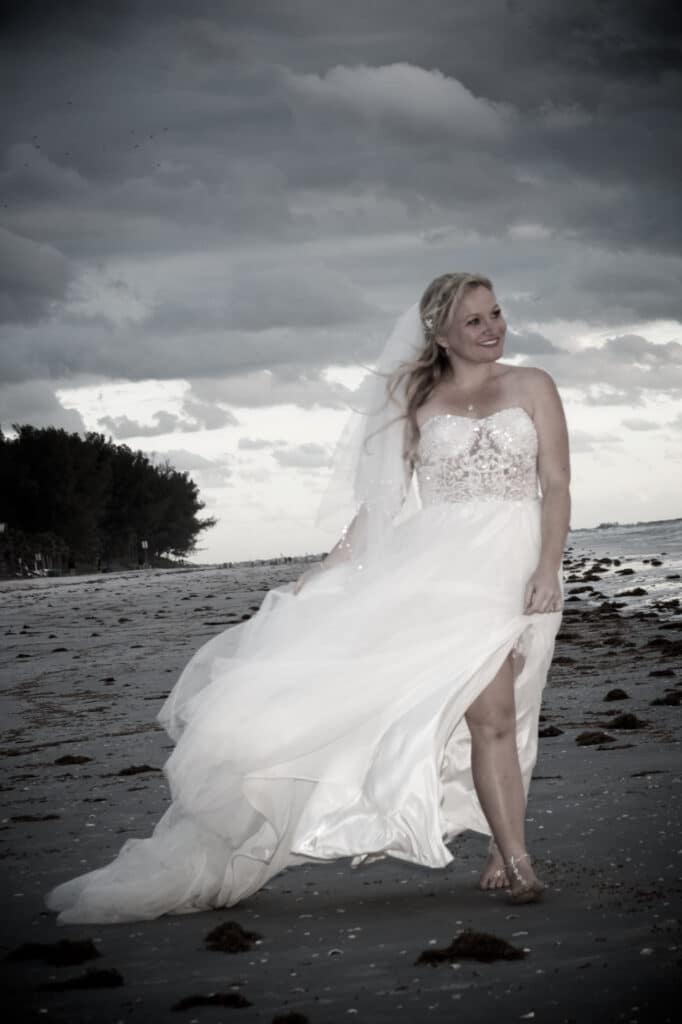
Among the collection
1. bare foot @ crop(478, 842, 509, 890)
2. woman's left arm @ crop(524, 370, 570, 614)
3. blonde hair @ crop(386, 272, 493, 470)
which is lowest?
bare foot @ crop(478, 842, 509, 890)

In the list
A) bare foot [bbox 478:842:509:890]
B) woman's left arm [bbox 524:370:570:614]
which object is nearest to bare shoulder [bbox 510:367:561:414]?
woman's left arm [bbox 524:370:570:614]

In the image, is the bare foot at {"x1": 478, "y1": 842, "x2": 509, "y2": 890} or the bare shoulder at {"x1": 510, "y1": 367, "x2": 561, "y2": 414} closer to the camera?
the bare foot at {"x1": 478, "y1": 842, "x2": 509, "y2": 890}

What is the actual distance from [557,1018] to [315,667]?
6.28 feet

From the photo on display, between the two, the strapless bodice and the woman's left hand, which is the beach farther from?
the strapless bodice

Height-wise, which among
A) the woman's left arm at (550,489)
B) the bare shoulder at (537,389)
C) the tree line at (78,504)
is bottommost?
the woman's left arm at (550,489)

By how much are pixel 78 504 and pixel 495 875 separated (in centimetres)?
8909

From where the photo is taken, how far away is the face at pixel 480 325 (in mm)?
5145

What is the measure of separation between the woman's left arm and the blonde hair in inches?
17.6

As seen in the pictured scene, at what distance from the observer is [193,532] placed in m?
129

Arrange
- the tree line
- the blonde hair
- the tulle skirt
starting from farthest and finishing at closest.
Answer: the tree line → the blonde hair → the tulle skirt

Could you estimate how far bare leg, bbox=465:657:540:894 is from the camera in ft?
15.5

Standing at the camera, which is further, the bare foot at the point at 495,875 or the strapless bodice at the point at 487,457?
the strapless bodice at the point at 487,457

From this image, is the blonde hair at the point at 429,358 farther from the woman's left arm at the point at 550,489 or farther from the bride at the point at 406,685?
the woman's left arm at the point at 550,489

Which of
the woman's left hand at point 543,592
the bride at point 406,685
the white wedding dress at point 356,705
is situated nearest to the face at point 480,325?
the bride at point 406,685
